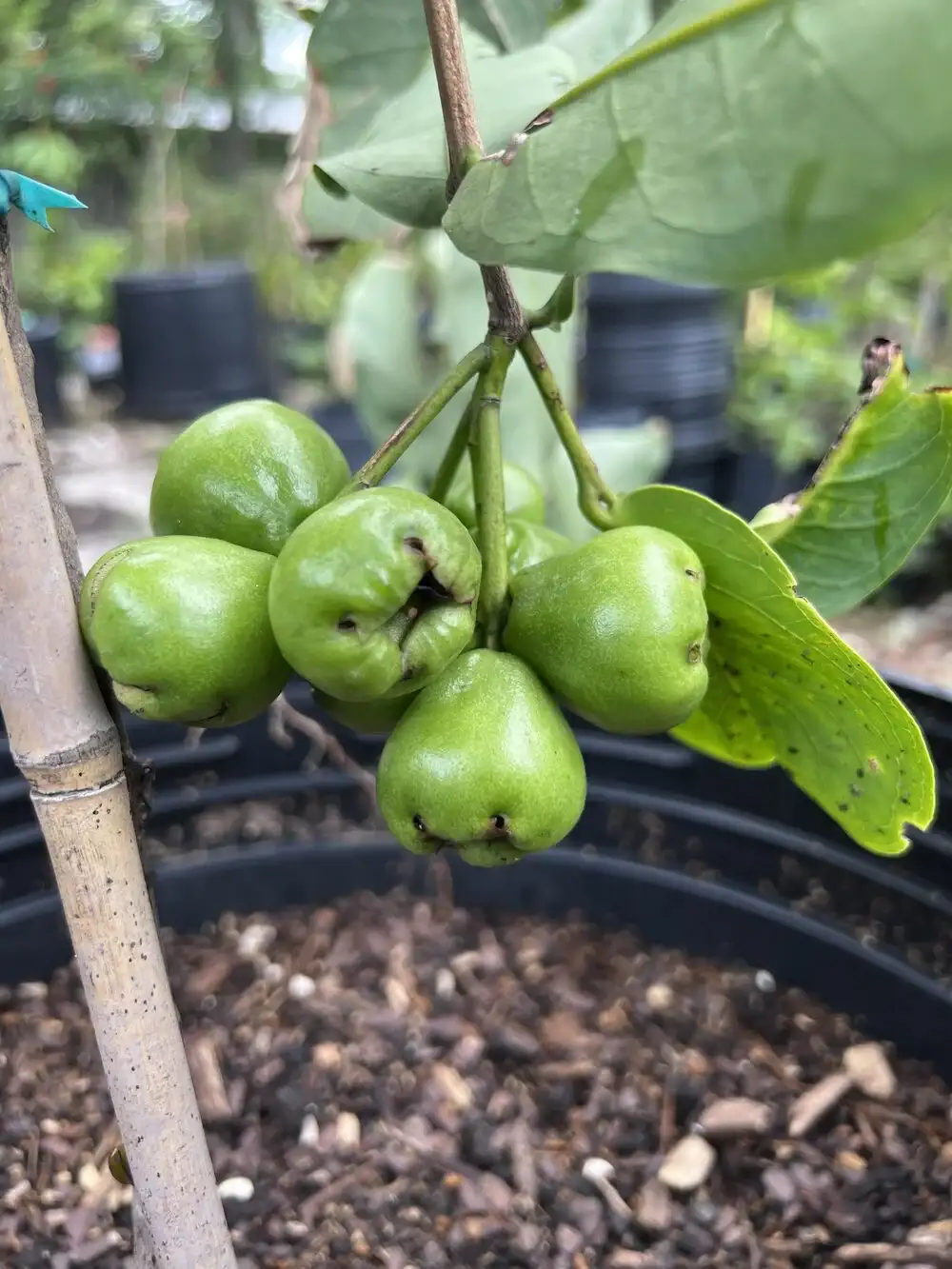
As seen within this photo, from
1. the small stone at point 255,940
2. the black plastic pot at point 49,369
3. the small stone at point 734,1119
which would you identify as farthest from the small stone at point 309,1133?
the black plastic pot at point 49,369

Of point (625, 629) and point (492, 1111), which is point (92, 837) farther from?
point (492, 1111)

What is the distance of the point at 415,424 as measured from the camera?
1.77ft

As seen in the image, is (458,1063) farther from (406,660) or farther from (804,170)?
(804,170)

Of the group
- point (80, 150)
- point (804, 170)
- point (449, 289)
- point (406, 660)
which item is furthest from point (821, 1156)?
point (80, 150)

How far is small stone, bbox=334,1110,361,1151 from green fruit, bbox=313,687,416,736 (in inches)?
19.6

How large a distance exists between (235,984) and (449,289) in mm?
782

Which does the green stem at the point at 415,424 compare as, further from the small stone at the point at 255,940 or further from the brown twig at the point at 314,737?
the small stone at the point at 255,940

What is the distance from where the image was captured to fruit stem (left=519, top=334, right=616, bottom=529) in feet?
1.89

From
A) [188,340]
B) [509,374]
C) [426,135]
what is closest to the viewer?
[426,135]

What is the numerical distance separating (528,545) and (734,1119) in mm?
575

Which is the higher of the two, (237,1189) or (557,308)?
(557,308)

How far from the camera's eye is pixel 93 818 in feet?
1.65

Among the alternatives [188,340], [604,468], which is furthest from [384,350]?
[188,340]

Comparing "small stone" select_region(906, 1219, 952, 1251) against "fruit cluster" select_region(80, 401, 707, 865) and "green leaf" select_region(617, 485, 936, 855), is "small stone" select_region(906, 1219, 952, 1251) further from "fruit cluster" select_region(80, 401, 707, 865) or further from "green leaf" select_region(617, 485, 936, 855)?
"fruit cluster" select_region(80, 401, 707, 865)
